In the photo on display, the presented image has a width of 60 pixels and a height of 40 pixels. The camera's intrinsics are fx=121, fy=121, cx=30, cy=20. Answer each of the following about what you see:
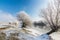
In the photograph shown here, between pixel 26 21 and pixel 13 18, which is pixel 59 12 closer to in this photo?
→ pixel 26 21

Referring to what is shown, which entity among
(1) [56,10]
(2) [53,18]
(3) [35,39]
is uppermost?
(1) [56,10]

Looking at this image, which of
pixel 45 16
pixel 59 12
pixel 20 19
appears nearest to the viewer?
pixel 59 12

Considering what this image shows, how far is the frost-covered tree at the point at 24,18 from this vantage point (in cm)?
991

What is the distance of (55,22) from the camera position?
22.9 ft

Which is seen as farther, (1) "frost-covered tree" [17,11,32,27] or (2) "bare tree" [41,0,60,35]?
(1) "frost-covered tree" [17,11,32,27]

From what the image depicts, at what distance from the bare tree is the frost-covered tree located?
2987 mm

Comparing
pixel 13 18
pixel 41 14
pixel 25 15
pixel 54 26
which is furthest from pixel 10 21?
pixel 54 26

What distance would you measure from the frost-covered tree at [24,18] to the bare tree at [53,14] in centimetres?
299

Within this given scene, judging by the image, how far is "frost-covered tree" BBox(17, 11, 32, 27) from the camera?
32.5ft

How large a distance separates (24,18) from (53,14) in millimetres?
3973

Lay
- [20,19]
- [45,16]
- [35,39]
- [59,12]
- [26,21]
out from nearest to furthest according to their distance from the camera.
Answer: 1. [35,39]
2. [59,12]
3. [45,16]
4. [26,21]
5. [20,19]

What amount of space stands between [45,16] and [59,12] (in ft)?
2.88

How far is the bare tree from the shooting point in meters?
6.78

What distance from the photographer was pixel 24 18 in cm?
1045
